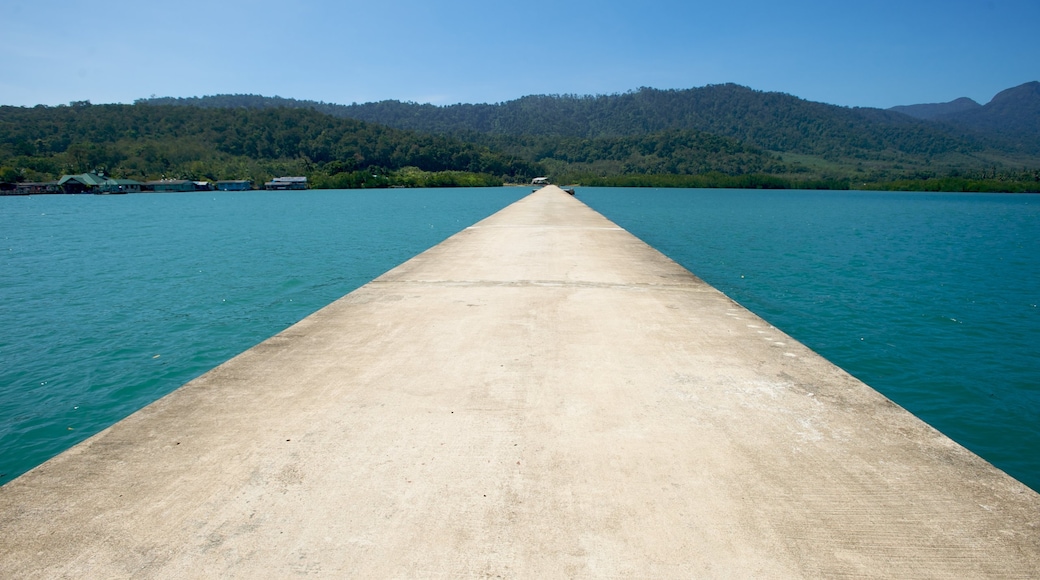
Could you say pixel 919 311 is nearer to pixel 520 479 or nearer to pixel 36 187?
pixel 520 479

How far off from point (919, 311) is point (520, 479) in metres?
12.6

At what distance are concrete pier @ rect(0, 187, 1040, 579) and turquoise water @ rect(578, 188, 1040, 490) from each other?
3.77 metres

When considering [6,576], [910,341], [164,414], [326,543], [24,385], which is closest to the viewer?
[6,576]

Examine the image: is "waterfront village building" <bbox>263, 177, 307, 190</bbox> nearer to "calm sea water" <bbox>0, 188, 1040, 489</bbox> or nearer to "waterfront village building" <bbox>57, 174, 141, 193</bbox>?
"waterfront village building" <bbox>57, 174, 141, 193</bbox>

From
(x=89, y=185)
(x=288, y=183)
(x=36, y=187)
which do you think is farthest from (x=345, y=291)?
(x=288, y=183)

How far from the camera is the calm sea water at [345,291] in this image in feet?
22.6

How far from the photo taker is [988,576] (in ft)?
7.14

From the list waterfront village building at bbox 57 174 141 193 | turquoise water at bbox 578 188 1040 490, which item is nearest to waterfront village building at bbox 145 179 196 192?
waterfront village building at bbox 57 174 141 193

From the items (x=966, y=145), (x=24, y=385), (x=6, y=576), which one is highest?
(x=966, y=145)

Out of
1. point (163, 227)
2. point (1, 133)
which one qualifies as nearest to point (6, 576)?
A: point (163, 227)

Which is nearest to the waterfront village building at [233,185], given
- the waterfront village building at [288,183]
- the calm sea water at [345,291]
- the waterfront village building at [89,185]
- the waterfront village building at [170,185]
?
the waterfront village building at [288,183]

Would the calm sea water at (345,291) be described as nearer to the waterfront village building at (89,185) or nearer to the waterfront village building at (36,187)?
the waterfront village building at (89,185)

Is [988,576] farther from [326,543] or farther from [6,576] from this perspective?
[6,576]

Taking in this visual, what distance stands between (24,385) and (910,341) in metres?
13.6
